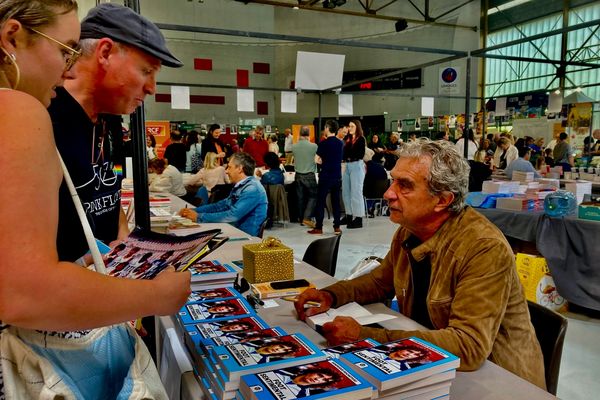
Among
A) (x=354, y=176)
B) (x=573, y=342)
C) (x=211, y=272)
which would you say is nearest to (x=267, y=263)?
(x=211, y=272)

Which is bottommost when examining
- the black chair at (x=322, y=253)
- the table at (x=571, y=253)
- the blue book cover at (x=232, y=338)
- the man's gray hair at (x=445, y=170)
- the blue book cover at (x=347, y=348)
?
the table at (x=571, y=253)

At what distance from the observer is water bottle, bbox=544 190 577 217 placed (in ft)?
12.1

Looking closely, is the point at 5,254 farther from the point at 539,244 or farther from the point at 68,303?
the point at 539,244

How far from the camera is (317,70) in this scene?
22.7 feet

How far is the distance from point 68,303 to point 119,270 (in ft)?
1.36

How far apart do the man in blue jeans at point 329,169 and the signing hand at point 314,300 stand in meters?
4.99

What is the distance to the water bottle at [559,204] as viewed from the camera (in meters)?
3.68

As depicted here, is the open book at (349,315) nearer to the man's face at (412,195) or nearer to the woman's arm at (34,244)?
the man's face at (412,195)

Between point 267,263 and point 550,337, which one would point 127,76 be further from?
point 550,337

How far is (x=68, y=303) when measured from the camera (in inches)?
23.6

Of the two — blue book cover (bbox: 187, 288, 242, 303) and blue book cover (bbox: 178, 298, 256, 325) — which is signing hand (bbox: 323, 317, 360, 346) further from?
blue book cover (bbox: 187, 288, 242, 303)

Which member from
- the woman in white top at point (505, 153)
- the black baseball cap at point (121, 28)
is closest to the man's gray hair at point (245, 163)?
the black baseball cap at point (121, 28)

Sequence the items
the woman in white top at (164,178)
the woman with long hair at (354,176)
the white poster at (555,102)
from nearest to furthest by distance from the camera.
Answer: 1. the woman in white top at (164,178)
2. the woman with long hair at (354,176)
3. the white poster at (555,102)

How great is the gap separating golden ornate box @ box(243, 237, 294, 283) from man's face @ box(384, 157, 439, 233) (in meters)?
0.51
